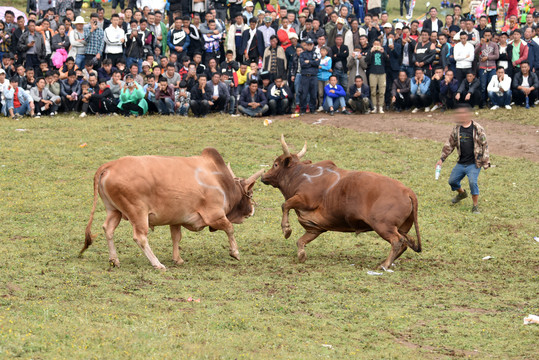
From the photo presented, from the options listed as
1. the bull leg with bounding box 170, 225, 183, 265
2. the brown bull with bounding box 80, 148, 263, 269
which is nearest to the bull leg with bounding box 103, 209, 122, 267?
the brown bull with bounding box 80, 148, 263, 269

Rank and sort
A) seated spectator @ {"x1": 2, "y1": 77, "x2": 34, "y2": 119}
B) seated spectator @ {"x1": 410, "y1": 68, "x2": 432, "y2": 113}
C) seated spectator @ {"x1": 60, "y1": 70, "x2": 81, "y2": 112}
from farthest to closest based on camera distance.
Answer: seated spectator @ {"x1": 410, "y1": 68, "x2": 432, "y2": 113} → seated spectator @ {"x1": 60, "y1": 70, "x2": 81, "y2": 112} → seated spectator @ {"x1": 2, "y1": 77, "x2": 34, "y2": 119}

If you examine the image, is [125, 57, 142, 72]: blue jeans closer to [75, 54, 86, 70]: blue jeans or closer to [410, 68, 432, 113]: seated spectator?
[75, 54, 86, 70]: blue jeans

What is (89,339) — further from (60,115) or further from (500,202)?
(60,115)

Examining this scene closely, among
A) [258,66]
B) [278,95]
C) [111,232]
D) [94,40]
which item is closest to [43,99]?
[94,40]

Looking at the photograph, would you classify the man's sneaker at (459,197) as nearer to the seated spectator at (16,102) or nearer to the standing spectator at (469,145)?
the standing spectator at (469,145)

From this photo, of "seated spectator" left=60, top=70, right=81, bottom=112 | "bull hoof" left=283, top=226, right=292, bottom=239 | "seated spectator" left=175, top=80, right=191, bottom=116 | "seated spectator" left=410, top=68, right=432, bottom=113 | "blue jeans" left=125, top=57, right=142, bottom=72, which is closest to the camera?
"bull hoof" left=283, top=226, right=292, bottom=239

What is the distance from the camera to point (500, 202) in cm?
1532

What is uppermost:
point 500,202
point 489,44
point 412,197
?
point 489,44

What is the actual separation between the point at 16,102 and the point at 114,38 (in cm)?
342

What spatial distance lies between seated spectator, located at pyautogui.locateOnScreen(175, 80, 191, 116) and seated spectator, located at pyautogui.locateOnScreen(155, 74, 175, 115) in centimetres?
15

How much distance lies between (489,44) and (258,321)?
54.1 feet

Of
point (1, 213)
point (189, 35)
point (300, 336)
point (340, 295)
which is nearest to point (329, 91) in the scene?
point (189, 35)

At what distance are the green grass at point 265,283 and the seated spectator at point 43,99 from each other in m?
4.07

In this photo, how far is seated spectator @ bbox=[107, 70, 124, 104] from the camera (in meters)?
22.1
